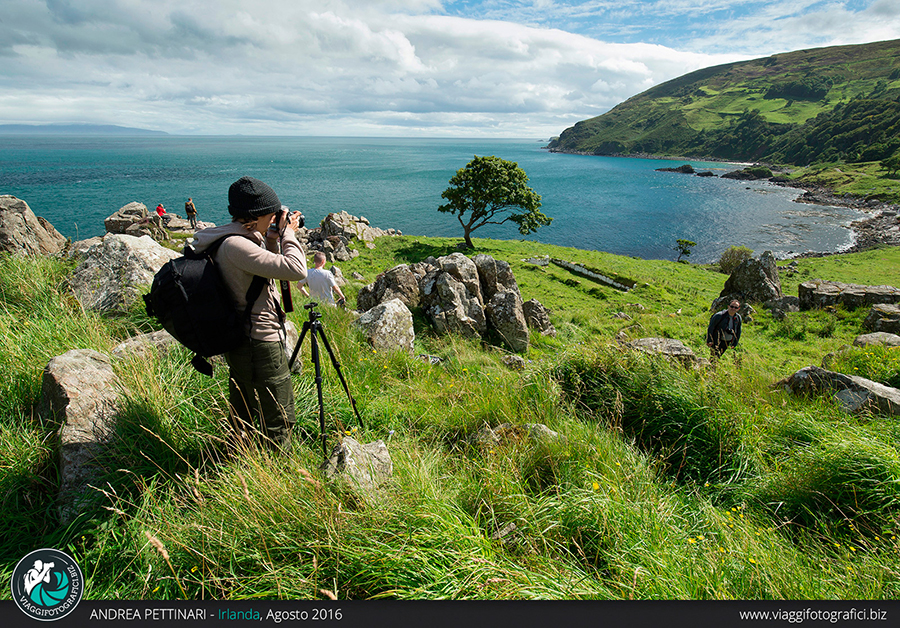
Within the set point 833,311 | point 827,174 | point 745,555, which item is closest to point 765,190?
point 827,174

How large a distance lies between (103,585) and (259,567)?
45.4 inches

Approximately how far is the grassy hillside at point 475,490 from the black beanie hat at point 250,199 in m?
2.10

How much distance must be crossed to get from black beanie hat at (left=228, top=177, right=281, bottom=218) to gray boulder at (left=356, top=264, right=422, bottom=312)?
1256 centimetres

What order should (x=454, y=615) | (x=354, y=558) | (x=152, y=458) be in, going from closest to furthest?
1. (x=454, y=615)
2. (x=354, y=558)
3. (x=152, y=458)

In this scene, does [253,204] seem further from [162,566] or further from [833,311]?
[833,311]

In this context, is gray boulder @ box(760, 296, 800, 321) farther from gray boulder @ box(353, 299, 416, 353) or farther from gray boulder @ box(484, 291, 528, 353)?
gray boulder @ box(353, 299, 416, 353)

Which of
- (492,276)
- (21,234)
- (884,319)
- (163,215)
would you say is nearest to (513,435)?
(21,234)

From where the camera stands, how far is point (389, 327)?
10086mm

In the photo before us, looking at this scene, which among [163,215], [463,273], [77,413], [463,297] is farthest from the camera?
[163,215]

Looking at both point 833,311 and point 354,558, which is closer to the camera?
point 354,558

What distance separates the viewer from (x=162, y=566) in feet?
9.06

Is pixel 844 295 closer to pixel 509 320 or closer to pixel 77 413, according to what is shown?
pixel 509 320

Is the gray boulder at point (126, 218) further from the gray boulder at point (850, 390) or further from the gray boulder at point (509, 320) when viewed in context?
the gray boulder at point (850, 390)

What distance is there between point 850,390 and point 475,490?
6786 millimetres
